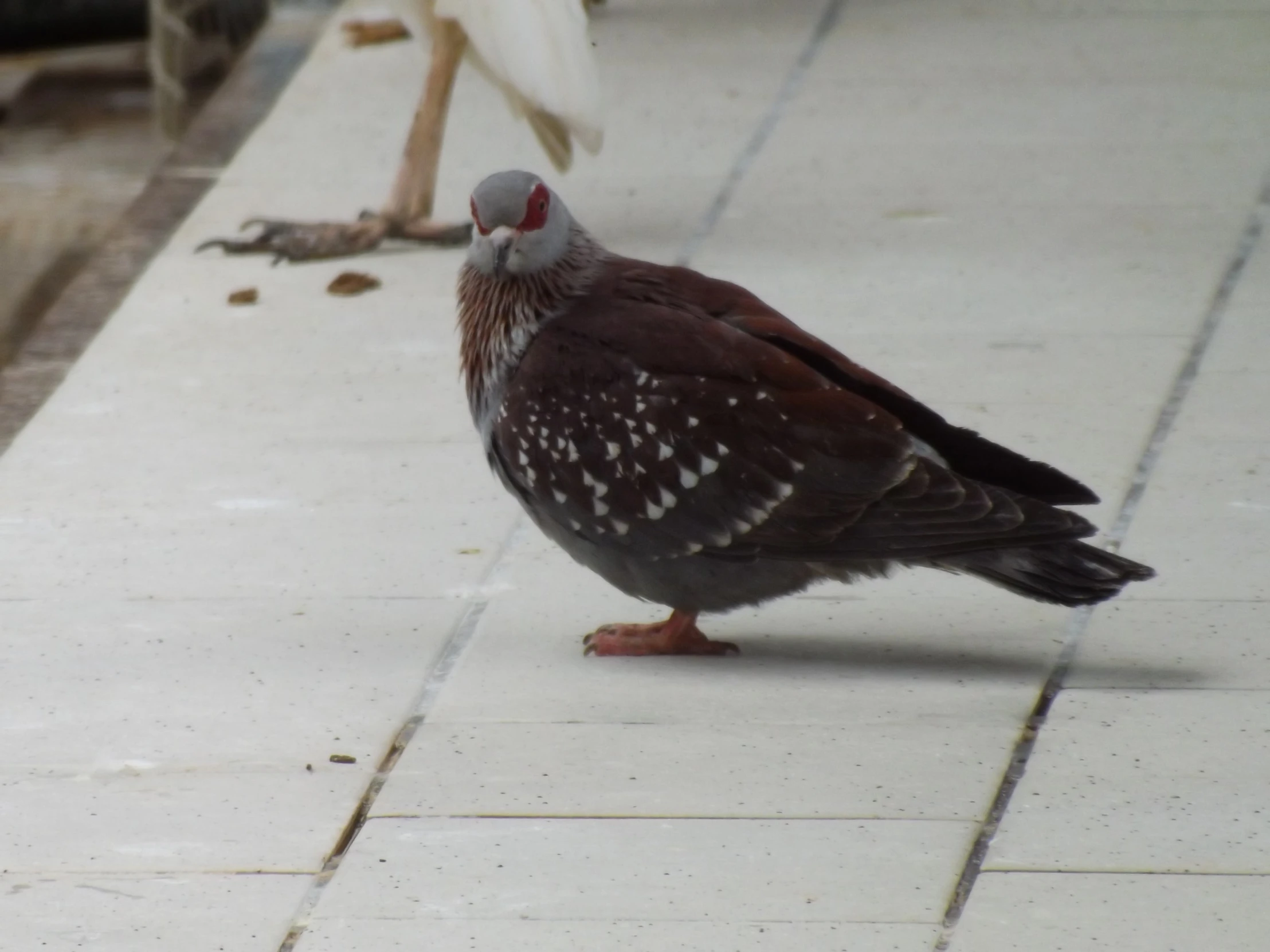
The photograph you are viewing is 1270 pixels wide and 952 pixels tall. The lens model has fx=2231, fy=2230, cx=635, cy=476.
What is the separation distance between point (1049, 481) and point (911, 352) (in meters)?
2.02

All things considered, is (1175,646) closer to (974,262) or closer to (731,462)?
(731,462)

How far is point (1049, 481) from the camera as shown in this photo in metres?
4.50

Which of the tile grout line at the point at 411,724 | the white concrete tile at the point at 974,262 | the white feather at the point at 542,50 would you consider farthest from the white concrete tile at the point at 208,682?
the white feather at the point at 542,50

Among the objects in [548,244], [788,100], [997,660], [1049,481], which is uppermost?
[548,244]

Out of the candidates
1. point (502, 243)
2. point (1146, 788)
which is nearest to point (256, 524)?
point (502, 243)

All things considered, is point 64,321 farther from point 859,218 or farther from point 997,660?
point 997,660

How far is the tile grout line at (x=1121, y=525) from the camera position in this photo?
146 inches

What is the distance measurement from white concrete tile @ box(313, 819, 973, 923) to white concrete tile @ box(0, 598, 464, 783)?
0.39m

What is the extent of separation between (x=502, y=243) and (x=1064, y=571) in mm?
1328

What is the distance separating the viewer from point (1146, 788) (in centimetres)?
400

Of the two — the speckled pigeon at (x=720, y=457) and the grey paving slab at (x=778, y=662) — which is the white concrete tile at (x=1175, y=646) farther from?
the speckled pigeon at (x=720, y=457)

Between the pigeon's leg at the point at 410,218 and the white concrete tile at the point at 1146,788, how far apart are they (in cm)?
385

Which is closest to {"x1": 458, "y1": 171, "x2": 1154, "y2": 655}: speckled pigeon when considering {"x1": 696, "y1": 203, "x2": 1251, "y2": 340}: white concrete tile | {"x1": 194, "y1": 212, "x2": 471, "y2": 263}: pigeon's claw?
{"x1": 696, "y1": 203, "x2": 1251, "y2": 340}: white concrete tile

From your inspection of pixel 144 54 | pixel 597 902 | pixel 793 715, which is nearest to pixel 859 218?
pixel 793 715
